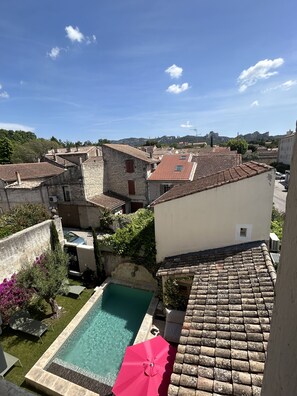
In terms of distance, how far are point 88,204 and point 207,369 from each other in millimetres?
23275

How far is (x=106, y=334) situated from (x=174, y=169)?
71.8ft

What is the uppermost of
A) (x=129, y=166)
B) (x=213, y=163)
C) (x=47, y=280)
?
(x=129, y=166)

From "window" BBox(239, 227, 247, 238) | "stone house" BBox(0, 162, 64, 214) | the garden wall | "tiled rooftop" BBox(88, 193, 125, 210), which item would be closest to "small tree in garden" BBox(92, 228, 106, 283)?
the garden wall

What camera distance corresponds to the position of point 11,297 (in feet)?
40.8

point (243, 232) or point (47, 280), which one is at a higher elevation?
point (243, 232)

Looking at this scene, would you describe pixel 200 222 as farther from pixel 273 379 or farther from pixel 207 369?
pixel 273 379

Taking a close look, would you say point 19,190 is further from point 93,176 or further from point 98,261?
point 98,261

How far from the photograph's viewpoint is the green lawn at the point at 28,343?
10.4 metres

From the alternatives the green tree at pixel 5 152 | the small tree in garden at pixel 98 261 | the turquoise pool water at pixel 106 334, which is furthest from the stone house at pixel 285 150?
the green tree at pixel 5 152

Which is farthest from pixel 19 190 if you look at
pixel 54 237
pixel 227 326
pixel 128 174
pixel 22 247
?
pixel 227 326

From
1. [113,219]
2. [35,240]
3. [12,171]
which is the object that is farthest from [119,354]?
[12,171]

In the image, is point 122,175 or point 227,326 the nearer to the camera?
point 227,326

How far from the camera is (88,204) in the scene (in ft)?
88.8

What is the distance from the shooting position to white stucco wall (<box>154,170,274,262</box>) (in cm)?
1150
